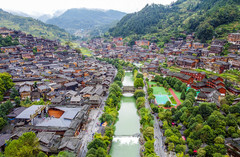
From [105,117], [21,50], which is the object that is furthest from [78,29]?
[105,117]

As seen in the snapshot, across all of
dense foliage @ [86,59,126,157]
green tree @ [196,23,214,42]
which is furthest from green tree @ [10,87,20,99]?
green tree @ [196,23,214,42]

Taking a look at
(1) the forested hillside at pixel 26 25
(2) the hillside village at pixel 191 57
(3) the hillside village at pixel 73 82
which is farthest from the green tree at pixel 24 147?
(1) the forested hillside at pixel 26 25

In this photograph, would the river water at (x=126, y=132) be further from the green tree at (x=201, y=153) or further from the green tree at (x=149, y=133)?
the green tree at (x=201, y=153)

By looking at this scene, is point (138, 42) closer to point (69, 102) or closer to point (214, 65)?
point (214, 65)

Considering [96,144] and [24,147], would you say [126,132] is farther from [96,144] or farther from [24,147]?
[24,147]

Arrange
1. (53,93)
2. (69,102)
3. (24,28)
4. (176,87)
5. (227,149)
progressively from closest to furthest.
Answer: (227,149) → (69,102) → (53,93) → (176,87) → (24,28)
